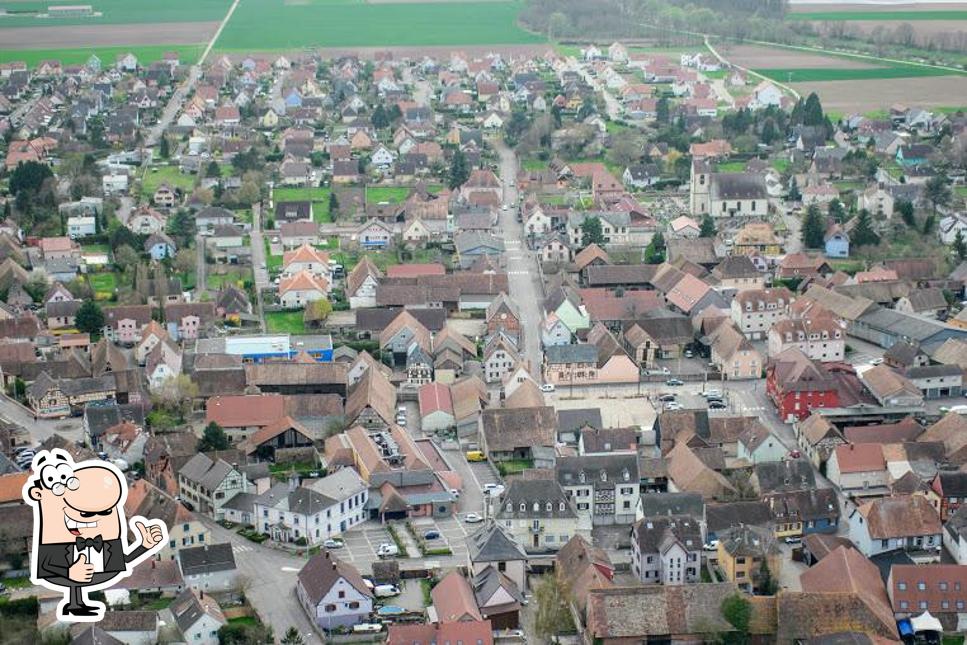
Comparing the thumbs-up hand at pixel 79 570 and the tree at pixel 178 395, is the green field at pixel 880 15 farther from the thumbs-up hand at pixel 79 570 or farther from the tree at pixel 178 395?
the thumbs-up hand at pixel 79 570

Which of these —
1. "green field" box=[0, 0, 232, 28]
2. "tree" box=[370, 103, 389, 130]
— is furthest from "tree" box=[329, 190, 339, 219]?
"green field" box=[0, 0, 232, 28]

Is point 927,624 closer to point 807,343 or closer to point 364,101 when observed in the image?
point 807,343

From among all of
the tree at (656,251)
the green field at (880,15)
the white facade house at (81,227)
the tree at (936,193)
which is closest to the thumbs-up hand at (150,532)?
the tree at (656,251)

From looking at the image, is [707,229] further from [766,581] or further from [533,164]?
[766,581]

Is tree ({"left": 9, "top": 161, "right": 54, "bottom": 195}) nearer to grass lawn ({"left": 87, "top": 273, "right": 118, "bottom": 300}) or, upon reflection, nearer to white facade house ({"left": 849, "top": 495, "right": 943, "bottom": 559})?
grass lawn ({"left": 87, "top": 273, "right": 118, "bottom": 300})

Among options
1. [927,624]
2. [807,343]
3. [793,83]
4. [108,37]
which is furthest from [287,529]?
[108,37]

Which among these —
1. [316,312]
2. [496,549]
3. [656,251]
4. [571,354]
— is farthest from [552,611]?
[656,251]

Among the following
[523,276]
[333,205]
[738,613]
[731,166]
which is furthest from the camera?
[731,166]
